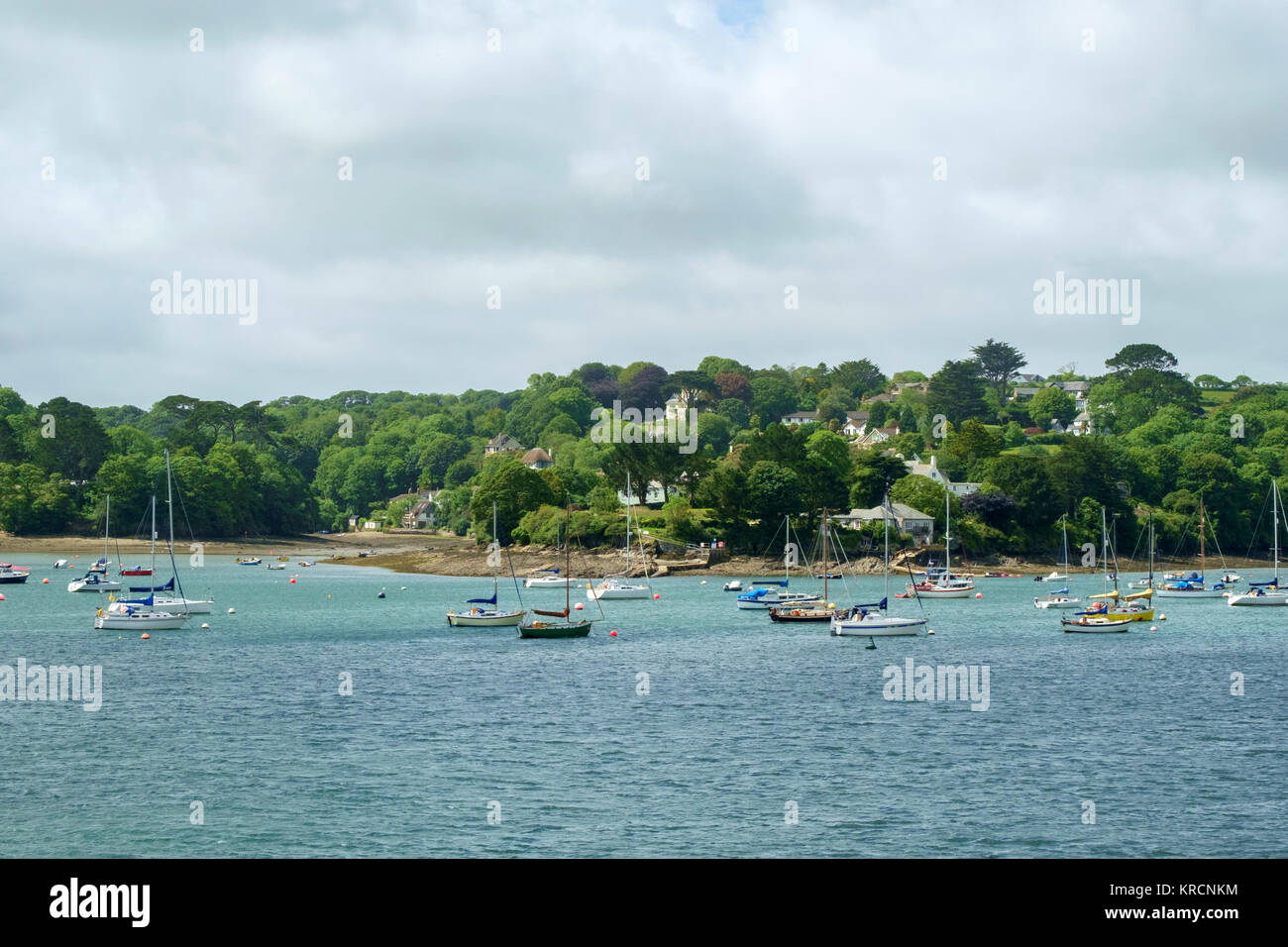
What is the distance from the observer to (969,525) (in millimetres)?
154875

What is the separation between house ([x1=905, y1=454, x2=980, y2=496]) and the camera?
166 m

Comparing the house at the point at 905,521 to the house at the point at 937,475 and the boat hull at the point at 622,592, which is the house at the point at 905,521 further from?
the boat hull at the point at 622,592

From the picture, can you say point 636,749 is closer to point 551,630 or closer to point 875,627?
point 551,630

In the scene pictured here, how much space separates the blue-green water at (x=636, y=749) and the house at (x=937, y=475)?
89174 millimetres

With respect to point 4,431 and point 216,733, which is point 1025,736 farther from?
point 4,431

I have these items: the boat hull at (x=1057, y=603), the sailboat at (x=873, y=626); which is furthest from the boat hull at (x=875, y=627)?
the boat hull at (x=1057, y=603)

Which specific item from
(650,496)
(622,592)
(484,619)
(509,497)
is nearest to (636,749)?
(484,619)

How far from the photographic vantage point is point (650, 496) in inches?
6594

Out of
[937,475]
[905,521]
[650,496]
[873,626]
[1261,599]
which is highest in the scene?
[937,475]

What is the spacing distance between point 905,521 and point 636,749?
384 feet

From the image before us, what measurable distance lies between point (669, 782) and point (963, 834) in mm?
8971

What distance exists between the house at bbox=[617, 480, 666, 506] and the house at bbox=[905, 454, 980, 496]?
3430 cm
